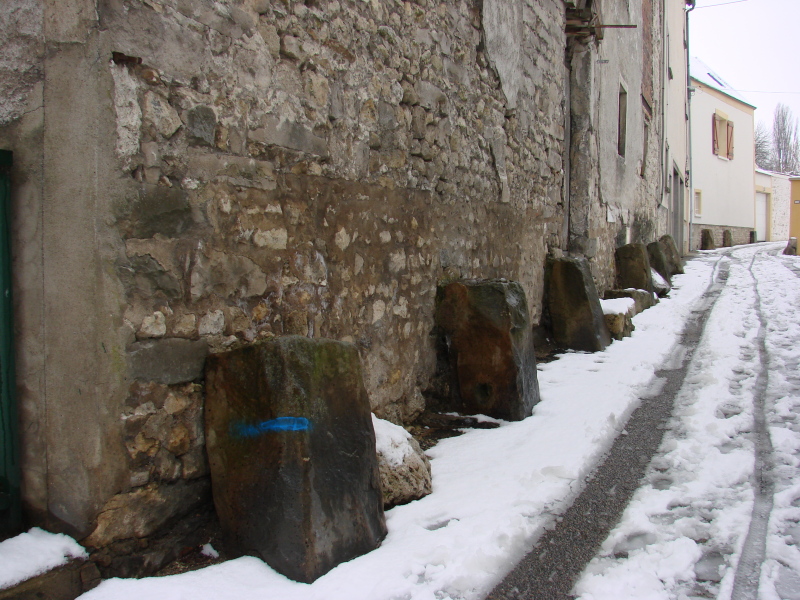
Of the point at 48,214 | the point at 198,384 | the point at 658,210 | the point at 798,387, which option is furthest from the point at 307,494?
the point at 658,210

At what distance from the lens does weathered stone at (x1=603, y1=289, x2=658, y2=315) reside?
7160 millimetres

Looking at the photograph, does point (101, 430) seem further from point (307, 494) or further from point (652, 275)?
point (652, 275)

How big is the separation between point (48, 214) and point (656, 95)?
13.2 m

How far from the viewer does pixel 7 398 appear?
6.41ft

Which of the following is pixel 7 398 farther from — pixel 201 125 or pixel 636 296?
pixel 636 296

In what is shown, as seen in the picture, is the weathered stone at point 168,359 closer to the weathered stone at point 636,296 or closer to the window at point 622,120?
the weathered stone at point 636,296

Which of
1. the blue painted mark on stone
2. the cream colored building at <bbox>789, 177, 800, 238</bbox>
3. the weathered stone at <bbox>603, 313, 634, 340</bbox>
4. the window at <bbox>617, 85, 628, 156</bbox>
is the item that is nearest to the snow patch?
the blue painted mark on stone

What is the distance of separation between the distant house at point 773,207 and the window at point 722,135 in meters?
4.68

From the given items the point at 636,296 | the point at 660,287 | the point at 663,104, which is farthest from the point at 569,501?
the point at 663,104

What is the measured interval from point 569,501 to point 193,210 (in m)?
1.88

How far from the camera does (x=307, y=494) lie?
6.39ft

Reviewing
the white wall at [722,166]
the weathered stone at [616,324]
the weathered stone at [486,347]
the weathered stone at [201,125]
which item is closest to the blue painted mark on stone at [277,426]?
the weathered stone at [201,125]

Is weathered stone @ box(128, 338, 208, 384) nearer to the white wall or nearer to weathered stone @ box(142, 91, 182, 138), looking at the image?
weathered stone @ box(142, 91, 182, 138)

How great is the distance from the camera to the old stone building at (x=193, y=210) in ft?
6.11
